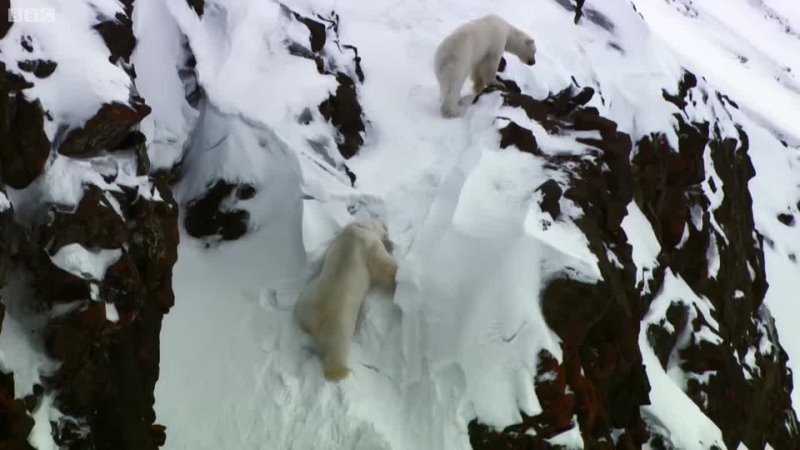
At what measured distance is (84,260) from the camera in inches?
146

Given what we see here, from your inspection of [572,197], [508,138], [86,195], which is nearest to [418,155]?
[508,138]

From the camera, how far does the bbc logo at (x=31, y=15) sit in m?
Result: 3.96

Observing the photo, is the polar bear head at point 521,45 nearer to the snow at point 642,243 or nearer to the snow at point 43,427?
the snow at point 642,243

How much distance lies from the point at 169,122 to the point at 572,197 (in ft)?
9.88

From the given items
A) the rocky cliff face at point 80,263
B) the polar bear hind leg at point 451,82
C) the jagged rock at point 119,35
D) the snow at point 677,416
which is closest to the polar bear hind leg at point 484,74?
the polar bear hind leg at point 451,82

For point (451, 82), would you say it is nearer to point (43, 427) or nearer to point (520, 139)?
point (520, 139)

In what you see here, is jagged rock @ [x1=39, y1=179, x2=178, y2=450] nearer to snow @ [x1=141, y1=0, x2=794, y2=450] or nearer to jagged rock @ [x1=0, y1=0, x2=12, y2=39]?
snow @ [x1=141, y1=0, x2=794, y2=450]

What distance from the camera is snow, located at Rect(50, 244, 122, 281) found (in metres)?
3.65

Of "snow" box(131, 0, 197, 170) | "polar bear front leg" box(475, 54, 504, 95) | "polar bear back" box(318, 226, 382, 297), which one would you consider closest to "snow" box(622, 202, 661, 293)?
"polar bear front leg" box(475, 54, 504, 95)

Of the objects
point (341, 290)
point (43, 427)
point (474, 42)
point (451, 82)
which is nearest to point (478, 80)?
point (474, 42)

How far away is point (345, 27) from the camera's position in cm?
792

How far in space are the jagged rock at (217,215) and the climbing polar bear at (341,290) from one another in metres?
0.84

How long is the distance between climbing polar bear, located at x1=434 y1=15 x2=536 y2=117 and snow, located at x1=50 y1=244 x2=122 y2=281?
3577mm

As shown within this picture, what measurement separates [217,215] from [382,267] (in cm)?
133
